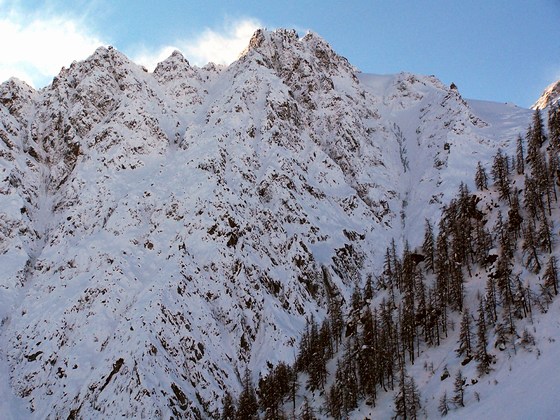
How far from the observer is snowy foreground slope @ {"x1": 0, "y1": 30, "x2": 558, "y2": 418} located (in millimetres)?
95375

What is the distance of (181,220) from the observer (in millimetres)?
122000

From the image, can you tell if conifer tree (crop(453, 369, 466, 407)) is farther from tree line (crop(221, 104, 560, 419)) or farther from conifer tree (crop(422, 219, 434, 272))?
conifer tree (crop(422, 219, 434, 272))

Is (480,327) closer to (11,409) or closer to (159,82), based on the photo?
(11,409)

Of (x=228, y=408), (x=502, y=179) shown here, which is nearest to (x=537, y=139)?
(x=502, y=179)

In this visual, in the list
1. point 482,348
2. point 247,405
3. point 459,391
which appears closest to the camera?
point 459,391

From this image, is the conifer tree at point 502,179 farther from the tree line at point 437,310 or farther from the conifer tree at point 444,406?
the conifer tree at point 444,406

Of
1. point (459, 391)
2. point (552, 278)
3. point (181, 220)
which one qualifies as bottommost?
point (459, 391)

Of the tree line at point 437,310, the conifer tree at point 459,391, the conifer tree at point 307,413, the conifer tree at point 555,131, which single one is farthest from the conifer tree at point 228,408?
the conifer tree at point 555,131

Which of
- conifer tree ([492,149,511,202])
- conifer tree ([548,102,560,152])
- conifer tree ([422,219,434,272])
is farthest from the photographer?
conifer tree ([492,149,511,202])

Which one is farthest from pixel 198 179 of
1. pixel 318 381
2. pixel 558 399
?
pixel 558 399

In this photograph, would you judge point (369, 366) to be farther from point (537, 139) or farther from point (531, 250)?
point (537, 139)

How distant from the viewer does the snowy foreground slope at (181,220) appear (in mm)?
95375

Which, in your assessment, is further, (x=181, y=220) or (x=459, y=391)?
(x=181, y=220)

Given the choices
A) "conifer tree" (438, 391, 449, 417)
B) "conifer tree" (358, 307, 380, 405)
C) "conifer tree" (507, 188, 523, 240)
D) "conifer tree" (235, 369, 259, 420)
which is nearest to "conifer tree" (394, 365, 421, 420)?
"conifer tree" (438, 391, 449, 417)
